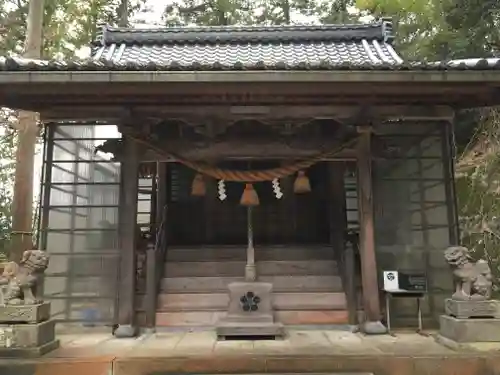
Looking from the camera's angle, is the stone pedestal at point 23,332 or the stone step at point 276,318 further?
the stone step at point 276,318

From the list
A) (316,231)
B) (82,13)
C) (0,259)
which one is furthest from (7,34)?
(316,231)

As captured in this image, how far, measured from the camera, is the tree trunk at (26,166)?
10.8 metres

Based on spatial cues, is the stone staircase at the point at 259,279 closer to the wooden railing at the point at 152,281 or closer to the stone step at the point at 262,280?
the stone step at the point at 262,280

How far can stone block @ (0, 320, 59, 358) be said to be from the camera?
5160mm

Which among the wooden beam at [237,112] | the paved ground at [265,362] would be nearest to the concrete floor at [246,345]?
the paved ground at [265,362]

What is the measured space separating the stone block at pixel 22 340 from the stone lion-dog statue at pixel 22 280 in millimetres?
301

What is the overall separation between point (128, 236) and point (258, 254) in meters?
2.97

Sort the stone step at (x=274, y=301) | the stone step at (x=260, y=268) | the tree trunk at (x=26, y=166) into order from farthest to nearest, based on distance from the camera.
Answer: the tree trunk at (x=26, y=166)
the stone step at (x=260, y=268)
the stone step at (x=274, y=301)

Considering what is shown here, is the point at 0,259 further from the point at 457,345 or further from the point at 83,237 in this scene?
the point at 457,345

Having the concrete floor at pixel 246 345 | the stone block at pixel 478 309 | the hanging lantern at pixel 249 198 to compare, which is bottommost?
the concrete floor at pixel 246 345

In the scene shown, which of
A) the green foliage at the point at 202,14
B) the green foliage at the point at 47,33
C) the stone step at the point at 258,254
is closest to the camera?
the stone step at the point at 258,254

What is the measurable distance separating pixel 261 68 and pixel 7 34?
36.2ft

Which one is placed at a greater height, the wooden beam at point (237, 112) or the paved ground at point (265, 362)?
the wooden beam at point (237, 112)

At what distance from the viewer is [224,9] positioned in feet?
70.3
